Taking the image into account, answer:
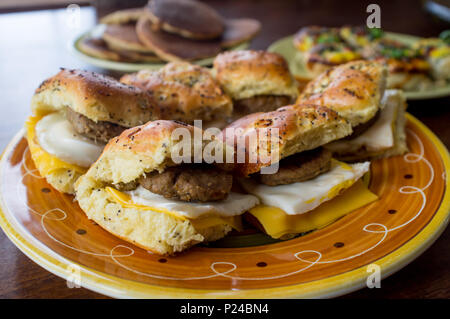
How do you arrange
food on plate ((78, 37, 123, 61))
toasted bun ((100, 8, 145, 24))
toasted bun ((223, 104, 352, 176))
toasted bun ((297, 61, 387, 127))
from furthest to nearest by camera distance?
1. toasted bun ((100, 8, 145, 24))
2. food on plate ((78, 37, 123, 61))
3. toasted bun ((297, 61, 387, 127))
4. toasted bun ((223, 104, 352, 176))

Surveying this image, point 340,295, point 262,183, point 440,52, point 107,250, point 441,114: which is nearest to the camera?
A: point 340,295

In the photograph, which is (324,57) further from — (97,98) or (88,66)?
(97,98)

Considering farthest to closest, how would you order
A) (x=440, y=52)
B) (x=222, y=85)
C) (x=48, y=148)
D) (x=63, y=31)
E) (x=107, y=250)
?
(x=63, y=31) < (x=440, y=52) < (x=222, y=85) < (x=48, y=148) < (x=107, y=250)

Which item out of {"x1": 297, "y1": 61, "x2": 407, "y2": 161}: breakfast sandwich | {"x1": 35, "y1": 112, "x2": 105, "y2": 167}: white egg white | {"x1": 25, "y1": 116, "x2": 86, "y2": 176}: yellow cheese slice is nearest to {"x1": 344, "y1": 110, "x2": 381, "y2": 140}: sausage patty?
{"x1": 297, "y1": 61, "x2": 407, "y2": 161}: breakfast sandwich

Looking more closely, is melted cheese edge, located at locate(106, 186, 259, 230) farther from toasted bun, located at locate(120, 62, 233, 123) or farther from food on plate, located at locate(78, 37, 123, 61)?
food on plate, located at locate(78, 37, 123, 61)

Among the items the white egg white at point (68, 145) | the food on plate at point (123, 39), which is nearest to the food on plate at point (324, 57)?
the food on plate at point (123, 39)

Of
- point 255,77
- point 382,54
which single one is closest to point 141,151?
point 255,77
